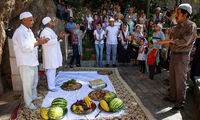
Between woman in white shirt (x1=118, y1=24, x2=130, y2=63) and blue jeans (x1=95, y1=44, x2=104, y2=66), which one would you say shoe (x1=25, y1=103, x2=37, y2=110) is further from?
woman in white shirt (x1=118, y1=24, x2=130, y2=63)

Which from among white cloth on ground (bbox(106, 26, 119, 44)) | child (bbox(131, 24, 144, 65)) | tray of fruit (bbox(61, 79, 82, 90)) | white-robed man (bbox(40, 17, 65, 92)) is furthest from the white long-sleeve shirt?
child (bbox(131, 24, 144, 65))

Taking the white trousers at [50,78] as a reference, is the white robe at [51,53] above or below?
above

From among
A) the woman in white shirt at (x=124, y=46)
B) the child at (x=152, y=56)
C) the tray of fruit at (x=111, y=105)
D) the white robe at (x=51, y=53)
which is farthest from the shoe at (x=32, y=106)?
the woman in white shirt at (x=124, y=46)

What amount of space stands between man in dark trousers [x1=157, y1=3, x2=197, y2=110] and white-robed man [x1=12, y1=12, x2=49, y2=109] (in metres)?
2.91

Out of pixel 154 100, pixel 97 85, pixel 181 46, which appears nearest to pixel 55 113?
pixel 97 85

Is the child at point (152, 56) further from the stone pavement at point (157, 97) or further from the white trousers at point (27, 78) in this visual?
the white trousers at point (27, 78)

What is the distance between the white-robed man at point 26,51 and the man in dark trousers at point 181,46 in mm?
2907

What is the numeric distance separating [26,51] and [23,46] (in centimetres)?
13

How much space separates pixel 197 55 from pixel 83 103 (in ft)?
11.9

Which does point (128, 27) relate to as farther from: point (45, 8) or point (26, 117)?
point (26, 117)

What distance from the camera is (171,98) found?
3.90m

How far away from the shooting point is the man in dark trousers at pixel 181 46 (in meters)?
3.22

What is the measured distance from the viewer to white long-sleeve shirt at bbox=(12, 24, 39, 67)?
3.11m

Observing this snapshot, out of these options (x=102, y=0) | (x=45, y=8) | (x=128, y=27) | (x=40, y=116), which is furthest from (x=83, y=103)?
(x=102, y=0)
